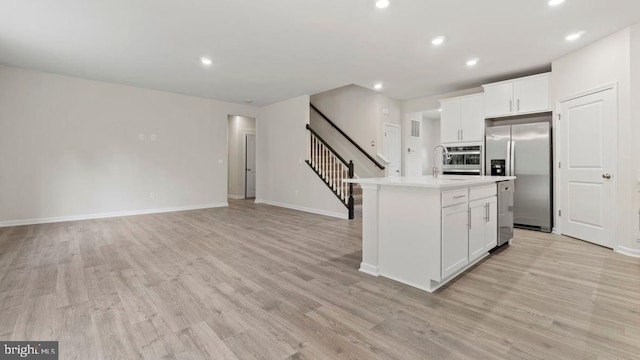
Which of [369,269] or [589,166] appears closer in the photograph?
[369,269]

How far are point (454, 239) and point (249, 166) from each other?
7442 millimetres

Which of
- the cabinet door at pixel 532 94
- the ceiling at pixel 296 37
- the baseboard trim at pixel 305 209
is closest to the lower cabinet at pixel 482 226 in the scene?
the ceiling at pixel 296 37

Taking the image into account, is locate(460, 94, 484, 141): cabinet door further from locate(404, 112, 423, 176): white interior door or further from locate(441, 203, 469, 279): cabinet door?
locate(441, 203, 469, 279): cabinet door

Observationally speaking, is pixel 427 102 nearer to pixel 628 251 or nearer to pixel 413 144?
pixel 413 144

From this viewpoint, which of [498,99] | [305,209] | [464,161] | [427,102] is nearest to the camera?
[498,99]

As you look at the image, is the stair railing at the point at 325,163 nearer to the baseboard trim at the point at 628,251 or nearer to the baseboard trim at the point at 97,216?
the baseboard trim at the point at 97,216

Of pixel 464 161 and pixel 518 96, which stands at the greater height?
pixel 518 96

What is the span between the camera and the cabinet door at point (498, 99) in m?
4.92

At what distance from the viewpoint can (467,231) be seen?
2693mm

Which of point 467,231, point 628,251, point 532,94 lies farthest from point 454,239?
point 532,94

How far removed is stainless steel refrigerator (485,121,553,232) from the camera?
175 inches

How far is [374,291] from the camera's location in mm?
2295

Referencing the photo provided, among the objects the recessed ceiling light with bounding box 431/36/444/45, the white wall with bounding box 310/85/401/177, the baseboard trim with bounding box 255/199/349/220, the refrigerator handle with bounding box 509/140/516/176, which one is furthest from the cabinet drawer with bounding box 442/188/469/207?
the white wall with bounding box 310/85/401/177

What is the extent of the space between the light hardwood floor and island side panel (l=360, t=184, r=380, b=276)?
0.17 metres
